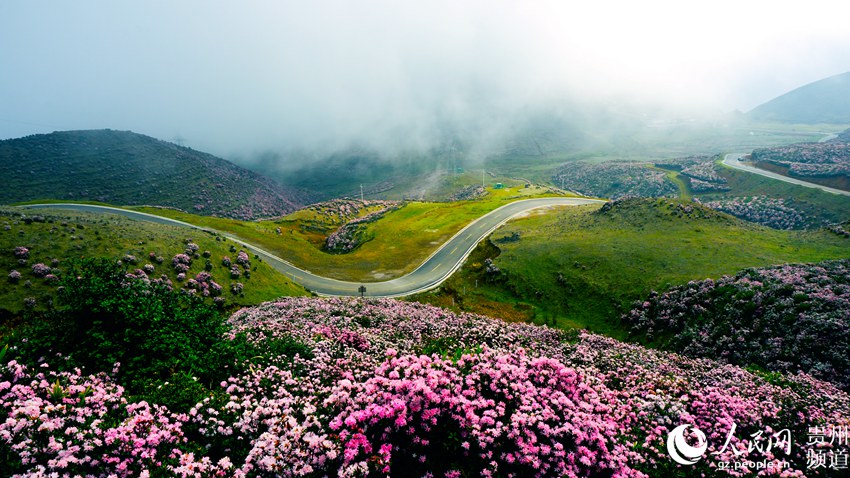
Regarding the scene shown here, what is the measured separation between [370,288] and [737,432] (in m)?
51.9

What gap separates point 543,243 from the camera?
6278 cm

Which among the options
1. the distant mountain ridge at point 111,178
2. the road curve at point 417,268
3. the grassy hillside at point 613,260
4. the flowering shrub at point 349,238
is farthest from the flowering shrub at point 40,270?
the distant mountain ridge at point 111,178

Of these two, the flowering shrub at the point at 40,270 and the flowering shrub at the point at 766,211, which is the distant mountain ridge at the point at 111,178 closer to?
the flowering shrub at the point at 40,270

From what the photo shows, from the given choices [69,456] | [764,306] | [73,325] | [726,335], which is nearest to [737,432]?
[69,456]

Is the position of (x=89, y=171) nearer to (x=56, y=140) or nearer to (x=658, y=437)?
(x=56, y=140)

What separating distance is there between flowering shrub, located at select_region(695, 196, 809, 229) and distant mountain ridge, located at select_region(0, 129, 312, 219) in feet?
647

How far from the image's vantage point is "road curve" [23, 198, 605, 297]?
191ft

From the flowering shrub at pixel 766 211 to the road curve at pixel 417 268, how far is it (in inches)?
2610

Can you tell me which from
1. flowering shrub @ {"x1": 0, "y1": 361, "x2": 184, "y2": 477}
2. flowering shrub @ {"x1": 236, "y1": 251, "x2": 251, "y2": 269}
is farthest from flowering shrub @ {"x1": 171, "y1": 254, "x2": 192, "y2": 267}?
flowering shrub @ {"x1": 0, "y1": 361, "x2": 184, "y2": 477}

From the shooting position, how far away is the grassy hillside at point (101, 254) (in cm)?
3118

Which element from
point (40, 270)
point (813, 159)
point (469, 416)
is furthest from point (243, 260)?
point (813, 159)

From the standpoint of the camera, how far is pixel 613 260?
49.8 meters

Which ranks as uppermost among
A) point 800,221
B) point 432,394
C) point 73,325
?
point 73,325

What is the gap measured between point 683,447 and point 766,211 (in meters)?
131
